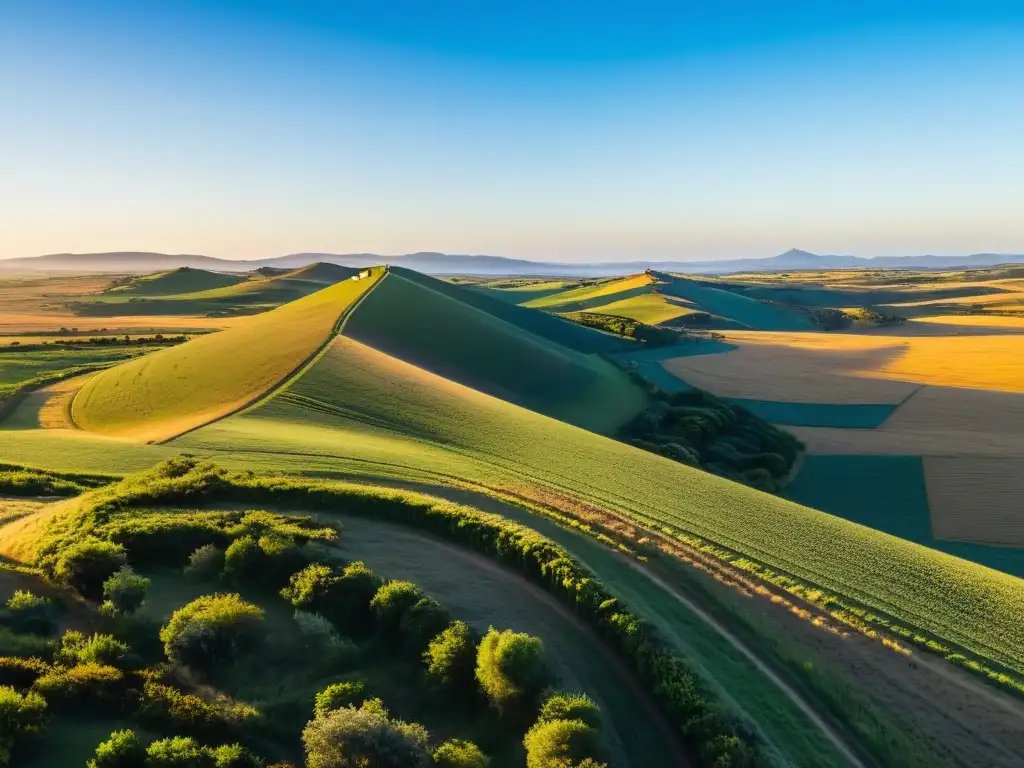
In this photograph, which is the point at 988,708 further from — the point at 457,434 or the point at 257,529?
the point at 457,434

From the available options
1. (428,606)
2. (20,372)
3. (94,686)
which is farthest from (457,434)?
(20,372)

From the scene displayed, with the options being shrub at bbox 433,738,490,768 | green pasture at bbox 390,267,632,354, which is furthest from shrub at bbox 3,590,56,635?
green pasture at bbox 390,267,632,354

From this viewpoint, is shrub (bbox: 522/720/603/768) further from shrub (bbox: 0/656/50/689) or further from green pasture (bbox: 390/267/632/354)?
green pasture (bbox: 390/267/632/354)

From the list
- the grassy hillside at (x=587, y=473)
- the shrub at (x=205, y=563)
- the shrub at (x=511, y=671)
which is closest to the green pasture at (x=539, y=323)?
the grassy hillside at (x=587, y=473)

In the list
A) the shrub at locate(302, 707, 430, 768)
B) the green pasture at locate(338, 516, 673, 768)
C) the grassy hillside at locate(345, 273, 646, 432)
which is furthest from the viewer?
the grassy hillside at locate(345, 273, 646, 432)

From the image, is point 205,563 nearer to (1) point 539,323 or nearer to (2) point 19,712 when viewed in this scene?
(2) point 19,712

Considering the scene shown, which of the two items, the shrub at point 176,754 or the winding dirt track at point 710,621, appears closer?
the shrub at point 176,754

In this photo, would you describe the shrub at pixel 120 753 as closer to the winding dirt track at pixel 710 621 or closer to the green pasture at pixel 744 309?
the winding dirt track at pixel 710 621
